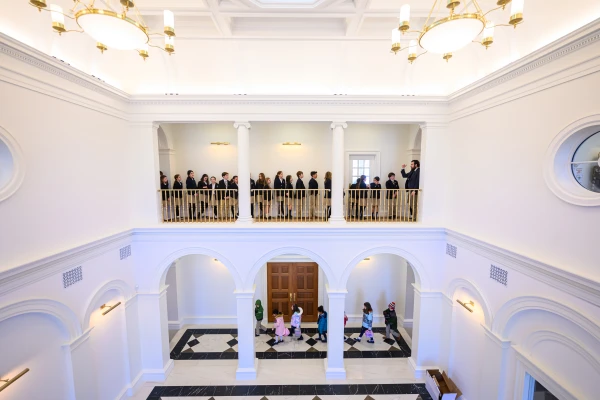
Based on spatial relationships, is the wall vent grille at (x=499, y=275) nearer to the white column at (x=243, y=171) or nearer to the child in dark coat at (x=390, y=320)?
the child in dark coat at (x=390, y=320)

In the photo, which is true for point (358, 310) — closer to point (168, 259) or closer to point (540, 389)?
point (540, 389)

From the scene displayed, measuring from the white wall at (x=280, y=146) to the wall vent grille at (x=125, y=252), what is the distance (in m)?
3.81

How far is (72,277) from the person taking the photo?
5953 millimetres

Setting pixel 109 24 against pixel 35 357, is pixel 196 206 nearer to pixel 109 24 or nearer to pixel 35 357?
pixel 35 357

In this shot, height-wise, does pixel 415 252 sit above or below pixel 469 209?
below

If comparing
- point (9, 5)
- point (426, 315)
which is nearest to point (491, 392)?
point (426, 315)

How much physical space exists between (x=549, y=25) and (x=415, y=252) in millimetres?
5964

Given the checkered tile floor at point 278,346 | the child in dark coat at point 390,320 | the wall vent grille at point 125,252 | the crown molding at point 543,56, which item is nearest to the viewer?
the crown molding at point 543,56

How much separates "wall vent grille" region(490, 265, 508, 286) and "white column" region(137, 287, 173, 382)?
910cm

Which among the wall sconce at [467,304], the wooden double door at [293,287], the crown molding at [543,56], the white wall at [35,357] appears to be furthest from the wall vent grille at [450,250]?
the white wall at [35,357]

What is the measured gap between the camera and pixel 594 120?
417 cm

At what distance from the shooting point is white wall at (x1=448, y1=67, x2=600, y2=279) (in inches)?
174

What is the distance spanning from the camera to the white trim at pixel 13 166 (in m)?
4.61

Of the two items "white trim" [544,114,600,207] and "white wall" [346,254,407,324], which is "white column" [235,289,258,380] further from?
"white trim" [544,114,600,207]
